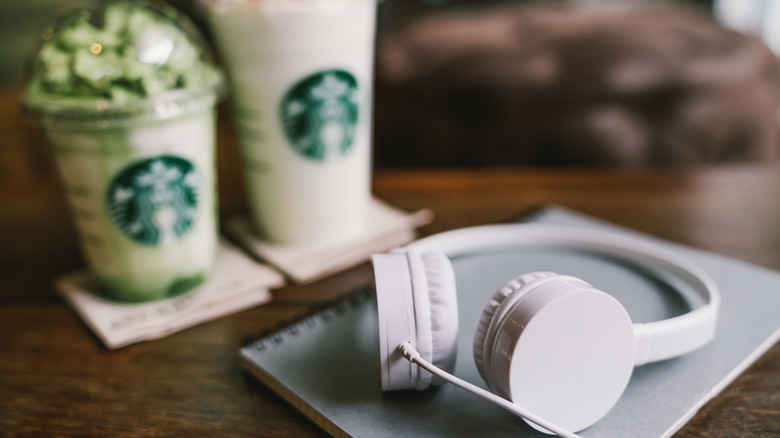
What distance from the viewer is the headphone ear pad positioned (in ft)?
1.07

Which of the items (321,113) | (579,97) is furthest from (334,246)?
(579,97)

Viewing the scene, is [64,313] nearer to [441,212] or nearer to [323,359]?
[323,359]

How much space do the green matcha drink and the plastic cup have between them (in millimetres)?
45

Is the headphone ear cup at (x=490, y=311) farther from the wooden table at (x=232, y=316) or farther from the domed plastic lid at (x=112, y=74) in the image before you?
the domed plastic lid at (x=112, y=74)

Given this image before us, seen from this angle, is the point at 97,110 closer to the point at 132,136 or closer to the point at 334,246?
the point at 132,136

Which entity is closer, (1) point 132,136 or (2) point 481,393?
(2) point 481,393

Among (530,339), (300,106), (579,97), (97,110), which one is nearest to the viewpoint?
(530,339)

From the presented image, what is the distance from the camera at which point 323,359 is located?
386 mm

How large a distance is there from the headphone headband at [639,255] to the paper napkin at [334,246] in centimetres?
11

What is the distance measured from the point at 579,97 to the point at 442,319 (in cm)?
86

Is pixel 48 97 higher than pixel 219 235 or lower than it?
higher

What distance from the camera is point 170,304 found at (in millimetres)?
478

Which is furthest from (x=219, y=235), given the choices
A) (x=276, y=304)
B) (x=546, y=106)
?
(x=546, y=106)

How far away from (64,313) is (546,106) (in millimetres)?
857
